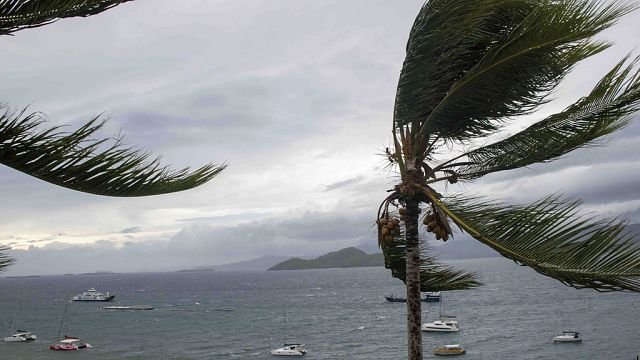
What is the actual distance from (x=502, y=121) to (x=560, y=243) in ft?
8.69

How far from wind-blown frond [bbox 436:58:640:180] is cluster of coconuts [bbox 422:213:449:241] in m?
0.71

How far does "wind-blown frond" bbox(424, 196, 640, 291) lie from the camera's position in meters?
4.58

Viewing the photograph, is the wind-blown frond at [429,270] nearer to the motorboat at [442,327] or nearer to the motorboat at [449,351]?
the motorboat at [449,351]

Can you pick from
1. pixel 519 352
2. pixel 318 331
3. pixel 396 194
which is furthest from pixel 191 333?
pixel 396 194

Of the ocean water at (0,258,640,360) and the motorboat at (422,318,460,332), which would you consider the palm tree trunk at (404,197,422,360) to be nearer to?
the ocean water at (0,258,640,360)

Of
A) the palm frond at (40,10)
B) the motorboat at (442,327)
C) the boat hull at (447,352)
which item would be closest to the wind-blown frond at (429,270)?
the palm frond at (40,10)

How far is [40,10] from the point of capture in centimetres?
287

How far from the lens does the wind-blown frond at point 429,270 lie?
8.30 m

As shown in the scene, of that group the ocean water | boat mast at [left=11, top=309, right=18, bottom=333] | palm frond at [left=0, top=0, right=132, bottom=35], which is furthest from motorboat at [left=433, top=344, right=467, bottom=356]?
boat mast at [left=11, top=309, right=18, bottom=333]

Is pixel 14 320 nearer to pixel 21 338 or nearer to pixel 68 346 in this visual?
pixel 21 338

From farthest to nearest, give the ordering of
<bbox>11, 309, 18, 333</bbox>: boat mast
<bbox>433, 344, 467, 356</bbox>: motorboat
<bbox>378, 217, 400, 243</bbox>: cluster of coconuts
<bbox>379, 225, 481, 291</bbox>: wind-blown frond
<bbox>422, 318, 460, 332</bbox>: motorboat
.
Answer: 1. <bbox>11, 309, 18, 333</bbox>: boat mast
2. <bbox>422, 318, 460, 332</bbox>: motorboat
3. <bbox>433, 344, 467, 356</bbox>: motorboat
4. <bbox>379, 225, 481, 291</bbox>: wind-blown frond
5. <bbox>378, 217, 400, 243</bbox>: cluster of coconuts

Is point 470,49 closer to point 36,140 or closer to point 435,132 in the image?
point 435,132

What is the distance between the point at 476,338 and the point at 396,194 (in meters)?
75.2

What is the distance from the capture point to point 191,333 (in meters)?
88.9
